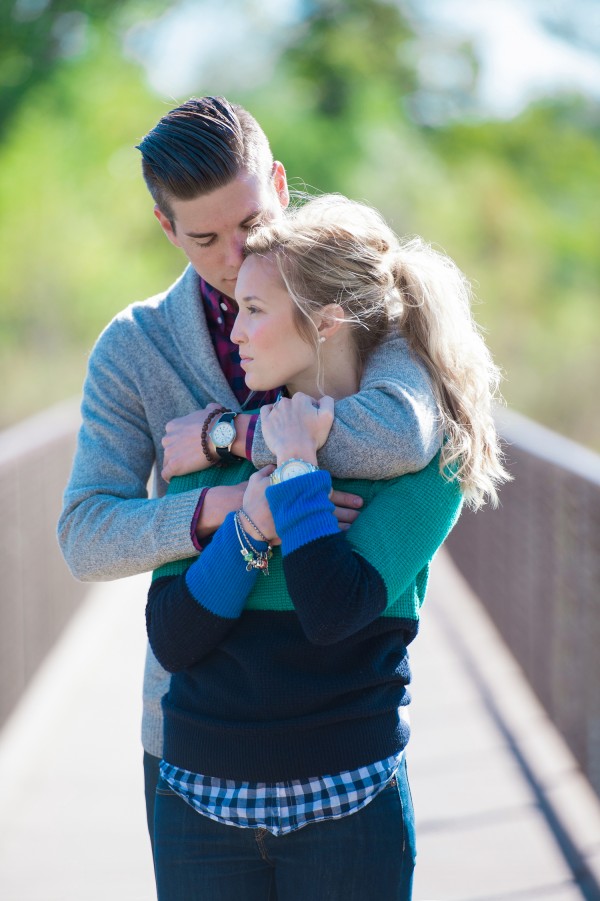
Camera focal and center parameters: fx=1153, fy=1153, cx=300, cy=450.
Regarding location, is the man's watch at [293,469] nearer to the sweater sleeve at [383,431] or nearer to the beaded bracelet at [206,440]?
the sweater sleeve at [383,431]

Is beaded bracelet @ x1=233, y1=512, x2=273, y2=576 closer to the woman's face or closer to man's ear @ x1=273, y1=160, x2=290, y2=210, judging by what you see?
the woman's face

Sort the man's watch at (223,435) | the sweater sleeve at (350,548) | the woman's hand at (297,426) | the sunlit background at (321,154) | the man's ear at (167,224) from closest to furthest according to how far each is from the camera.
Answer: the sweater sleeve at (350,548) < the woman's hand at (297,426) < the man's watch at (223,435) < the man's ear at (167,224) < the sunlit background at (321,154)

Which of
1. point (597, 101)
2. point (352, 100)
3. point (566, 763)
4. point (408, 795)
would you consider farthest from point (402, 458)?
point (597, 101)

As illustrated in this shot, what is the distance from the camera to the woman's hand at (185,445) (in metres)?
1.85

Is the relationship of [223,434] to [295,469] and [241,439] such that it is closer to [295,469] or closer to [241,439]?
[241,439]

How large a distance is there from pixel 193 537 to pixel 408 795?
524 mm

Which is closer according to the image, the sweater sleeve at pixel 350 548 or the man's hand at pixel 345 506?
the sweater sleeve at pixel 350 548

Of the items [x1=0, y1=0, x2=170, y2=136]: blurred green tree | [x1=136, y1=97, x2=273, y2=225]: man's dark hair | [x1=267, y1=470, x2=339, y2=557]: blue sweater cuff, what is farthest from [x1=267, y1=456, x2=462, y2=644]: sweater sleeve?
[x1=0, y1=0, x2=170, y2=136]: blurred green tree

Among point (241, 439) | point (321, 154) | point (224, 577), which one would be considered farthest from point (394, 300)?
point (321, 154)

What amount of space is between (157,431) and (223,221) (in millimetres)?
390

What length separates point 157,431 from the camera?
2059 millimetres

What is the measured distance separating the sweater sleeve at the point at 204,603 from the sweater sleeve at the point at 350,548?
0.09 m

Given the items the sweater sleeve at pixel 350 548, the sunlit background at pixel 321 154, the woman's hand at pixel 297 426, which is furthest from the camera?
the sunlit background at pixel 321 154

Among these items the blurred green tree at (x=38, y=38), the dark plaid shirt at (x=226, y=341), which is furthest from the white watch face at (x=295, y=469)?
the blurred green tree at (x=38, y=38)
